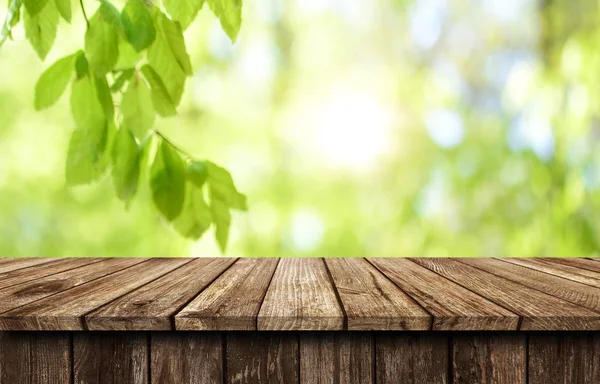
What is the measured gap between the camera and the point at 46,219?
451 centimetres

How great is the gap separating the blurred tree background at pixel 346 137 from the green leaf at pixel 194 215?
3530 millimetres

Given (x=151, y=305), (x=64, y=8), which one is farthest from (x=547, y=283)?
(x=64, y=8)

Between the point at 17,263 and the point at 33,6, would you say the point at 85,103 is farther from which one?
the point at 17,263

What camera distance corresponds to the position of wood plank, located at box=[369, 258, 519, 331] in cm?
78

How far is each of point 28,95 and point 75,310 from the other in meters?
4.27

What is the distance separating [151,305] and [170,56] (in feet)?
1.20

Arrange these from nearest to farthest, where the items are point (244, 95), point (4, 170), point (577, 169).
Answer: point (577, 169) < point (4, 170) < point (244, 95)

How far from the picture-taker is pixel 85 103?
75cm

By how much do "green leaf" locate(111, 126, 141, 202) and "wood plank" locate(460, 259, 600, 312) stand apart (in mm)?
680

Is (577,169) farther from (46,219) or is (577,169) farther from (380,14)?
(46,219)

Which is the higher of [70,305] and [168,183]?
[168,183]

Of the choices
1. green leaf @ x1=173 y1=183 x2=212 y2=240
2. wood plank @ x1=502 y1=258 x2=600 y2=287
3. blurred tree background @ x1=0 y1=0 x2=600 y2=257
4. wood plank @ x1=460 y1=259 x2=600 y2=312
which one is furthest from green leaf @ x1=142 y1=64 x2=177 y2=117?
blurred tree background @ x1=0 y1=0 x2=600 y2=257

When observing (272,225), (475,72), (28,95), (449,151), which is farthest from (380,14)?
(28,95)

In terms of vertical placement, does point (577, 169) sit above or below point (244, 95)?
below
